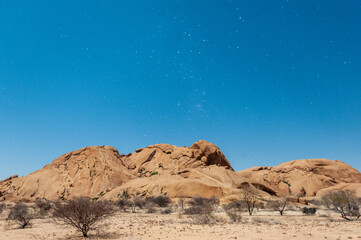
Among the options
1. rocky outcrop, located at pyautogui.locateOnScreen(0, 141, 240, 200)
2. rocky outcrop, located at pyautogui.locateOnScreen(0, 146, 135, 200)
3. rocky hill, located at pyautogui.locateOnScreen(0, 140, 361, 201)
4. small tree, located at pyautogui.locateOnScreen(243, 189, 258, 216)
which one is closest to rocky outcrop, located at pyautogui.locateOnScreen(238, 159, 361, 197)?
rocky hill, located at pyautogui.locateOnScreen(0, 140, 361, 201)

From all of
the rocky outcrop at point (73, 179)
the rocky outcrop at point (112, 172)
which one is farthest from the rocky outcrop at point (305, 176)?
the rocky outcrop at point (73, 179)

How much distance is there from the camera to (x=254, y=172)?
118 meters

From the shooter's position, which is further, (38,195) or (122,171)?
(122,171)

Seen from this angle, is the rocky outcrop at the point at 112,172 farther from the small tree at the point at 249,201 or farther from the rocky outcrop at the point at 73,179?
the small tree at the point at 249,201

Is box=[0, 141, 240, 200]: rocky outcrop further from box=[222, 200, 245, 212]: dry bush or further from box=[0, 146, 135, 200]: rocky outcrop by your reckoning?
box=[222, 200, 245, 212]: dry bush

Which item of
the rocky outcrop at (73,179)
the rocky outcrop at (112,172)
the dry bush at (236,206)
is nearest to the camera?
the dry bush at (236,206)

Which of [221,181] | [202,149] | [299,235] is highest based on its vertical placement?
[202,149]

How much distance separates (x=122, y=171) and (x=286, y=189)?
6106 cm

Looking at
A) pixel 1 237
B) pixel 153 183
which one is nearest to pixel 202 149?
pixel 153 183

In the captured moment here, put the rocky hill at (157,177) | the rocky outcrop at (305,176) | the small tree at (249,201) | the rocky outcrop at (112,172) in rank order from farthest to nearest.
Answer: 1. the rocky outcrop at (305,176)
2. the rocky outcrop at (112,172)
3. the rocky hill at (157,177)
4. the small tree at (249,201)

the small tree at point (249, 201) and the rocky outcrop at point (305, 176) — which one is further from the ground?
the rocky outcrop at point (305, 176)

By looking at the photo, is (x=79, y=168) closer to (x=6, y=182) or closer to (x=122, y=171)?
(x=122, y=171)

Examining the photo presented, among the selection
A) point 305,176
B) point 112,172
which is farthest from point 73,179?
point 305,176

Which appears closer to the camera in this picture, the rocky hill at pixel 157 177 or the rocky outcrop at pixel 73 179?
the rocky hill at pixel 157 177
